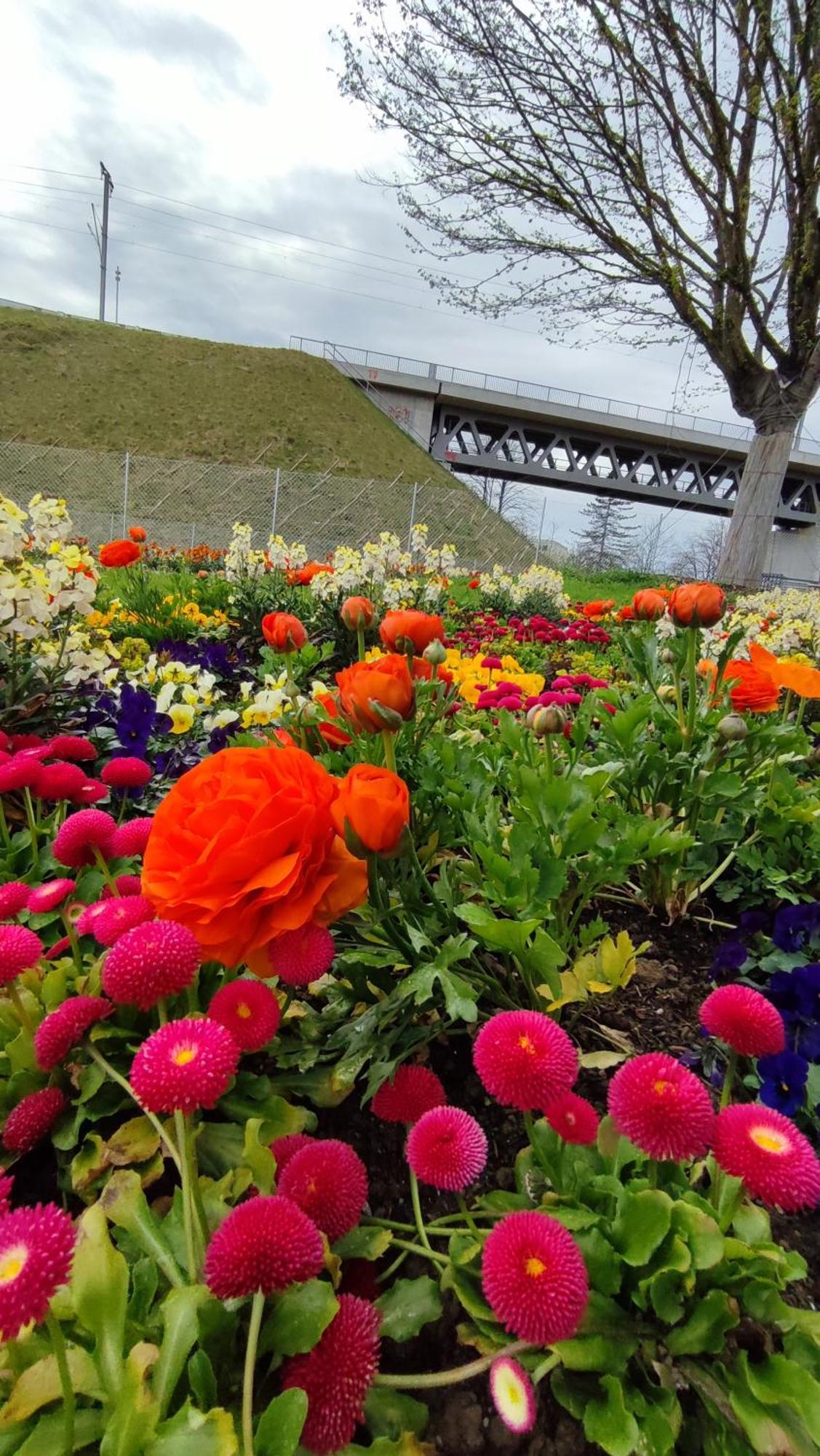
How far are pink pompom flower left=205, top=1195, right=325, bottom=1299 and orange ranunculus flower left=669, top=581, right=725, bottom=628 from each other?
1131mm

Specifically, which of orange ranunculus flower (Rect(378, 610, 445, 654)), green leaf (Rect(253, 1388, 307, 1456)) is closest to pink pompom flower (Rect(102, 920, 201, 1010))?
green leaf (Rect(253, 1388, 307, 1456))

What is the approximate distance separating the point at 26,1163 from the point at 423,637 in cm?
92

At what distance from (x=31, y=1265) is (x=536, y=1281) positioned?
31 centimetres

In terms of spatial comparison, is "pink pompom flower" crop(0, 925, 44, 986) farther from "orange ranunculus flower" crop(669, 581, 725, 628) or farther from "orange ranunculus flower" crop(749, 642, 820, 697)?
"orange ranunculus flower" crop(749, 642, 820, 697)

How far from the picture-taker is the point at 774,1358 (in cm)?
56

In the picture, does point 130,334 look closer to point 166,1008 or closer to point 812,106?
point 812,106

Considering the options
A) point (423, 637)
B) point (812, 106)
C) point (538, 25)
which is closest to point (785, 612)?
point (423, 637)

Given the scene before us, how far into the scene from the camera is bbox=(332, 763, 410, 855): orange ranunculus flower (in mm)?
718

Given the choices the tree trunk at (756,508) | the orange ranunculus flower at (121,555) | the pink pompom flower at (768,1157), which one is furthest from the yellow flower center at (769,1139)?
the tree trunk at (756,508)

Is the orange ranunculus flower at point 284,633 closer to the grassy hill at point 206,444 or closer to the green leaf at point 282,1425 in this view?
the green leaf at point 282,1425

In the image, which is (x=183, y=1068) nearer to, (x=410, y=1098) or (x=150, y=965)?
(x=150, y=965)

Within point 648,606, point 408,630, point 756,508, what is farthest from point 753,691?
point 756,508

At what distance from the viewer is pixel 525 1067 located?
0.54 metres

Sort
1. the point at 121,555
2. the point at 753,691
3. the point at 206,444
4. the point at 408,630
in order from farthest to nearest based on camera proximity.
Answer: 1. the point at 206,444
2. the point at 121,555
3. the point at 753,691
4. the point at 408,630
